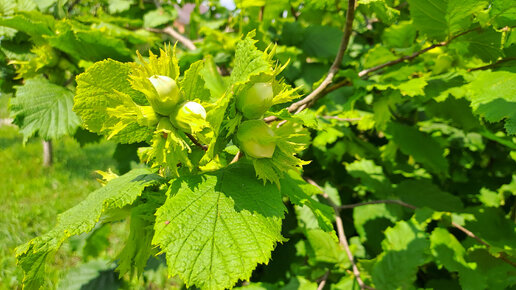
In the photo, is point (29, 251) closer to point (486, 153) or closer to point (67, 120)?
point (67, 120)

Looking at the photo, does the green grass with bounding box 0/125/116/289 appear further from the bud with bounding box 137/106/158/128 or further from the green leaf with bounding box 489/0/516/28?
the green leaf with bounding box 489/0/516/28

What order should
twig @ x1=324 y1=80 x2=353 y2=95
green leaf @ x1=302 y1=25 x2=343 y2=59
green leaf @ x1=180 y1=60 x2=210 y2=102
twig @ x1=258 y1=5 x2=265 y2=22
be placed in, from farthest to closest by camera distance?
green leaf @ x1=302 y1=25 x2=343 y2=59
twig @ x1=258 y1=5 x2=265 y2=22
twig @ x1=324 y1=80 x2=353 y2=95
green leaf @ x1=180 y1=60 x2=210 y2=102

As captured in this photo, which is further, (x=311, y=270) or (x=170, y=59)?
(x=311, y=270)

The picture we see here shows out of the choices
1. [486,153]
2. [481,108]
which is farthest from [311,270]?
[486,153]

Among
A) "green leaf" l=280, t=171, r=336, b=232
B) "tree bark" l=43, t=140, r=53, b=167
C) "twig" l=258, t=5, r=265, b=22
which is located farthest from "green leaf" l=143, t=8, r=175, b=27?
"tree bark" l=43, t=140, r=53, b=167

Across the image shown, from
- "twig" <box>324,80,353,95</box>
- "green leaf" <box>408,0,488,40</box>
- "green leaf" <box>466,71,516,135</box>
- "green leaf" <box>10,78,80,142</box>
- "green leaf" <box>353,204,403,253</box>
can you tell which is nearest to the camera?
"green leaf" <box>466,71,516,135</box>

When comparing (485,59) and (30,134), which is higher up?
(485,59)
